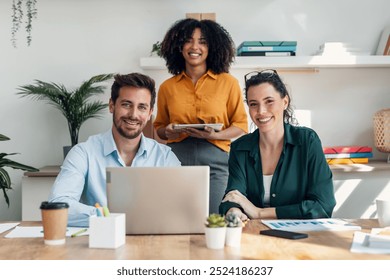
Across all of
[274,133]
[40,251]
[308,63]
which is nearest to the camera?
[40,251]

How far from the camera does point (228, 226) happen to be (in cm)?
150

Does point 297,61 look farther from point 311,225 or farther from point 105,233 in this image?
point 105,233

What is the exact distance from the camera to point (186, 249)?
57.4 inches

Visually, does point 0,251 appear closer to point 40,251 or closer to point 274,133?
point 40,251

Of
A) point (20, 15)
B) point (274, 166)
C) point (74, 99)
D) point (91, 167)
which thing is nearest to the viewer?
point (91, 167)

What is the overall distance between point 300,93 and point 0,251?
3055 mm

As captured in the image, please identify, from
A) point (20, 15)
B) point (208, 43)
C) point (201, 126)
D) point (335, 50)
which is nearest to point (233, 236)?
point (201, 126)

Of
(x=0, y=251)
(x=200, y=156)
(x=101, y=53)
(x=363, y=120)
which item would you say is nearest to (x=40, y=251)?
(x=0, y=251)

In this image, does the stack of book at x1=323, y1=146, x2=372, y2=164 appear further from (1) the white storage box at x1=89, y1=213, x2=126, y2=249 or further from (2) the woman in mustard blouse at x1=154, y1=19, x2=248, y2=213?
(1) the white storage box at x1=89, y1=213, x2=126, y2=249

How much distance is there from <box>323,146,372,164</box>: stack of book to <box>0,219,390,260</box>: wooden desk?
2.23 meters

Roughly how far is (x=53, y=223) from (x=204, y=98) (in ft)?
5.51

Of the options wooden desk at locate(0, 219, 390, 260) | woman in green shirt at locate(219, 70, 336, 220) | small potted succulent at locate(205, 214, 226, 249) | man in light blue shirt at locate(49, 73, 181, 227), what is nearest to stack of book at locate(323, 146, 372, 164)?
woman in green shirt at locate(219, 70, 336, 220)

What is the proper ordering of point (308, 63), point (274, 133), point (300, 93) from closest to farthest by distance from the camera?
point (274, 133), point (308, 63), point (300, 93)

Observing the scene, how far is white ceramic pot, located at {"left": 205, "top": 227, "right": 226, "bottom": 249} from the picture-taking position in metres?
1.46
